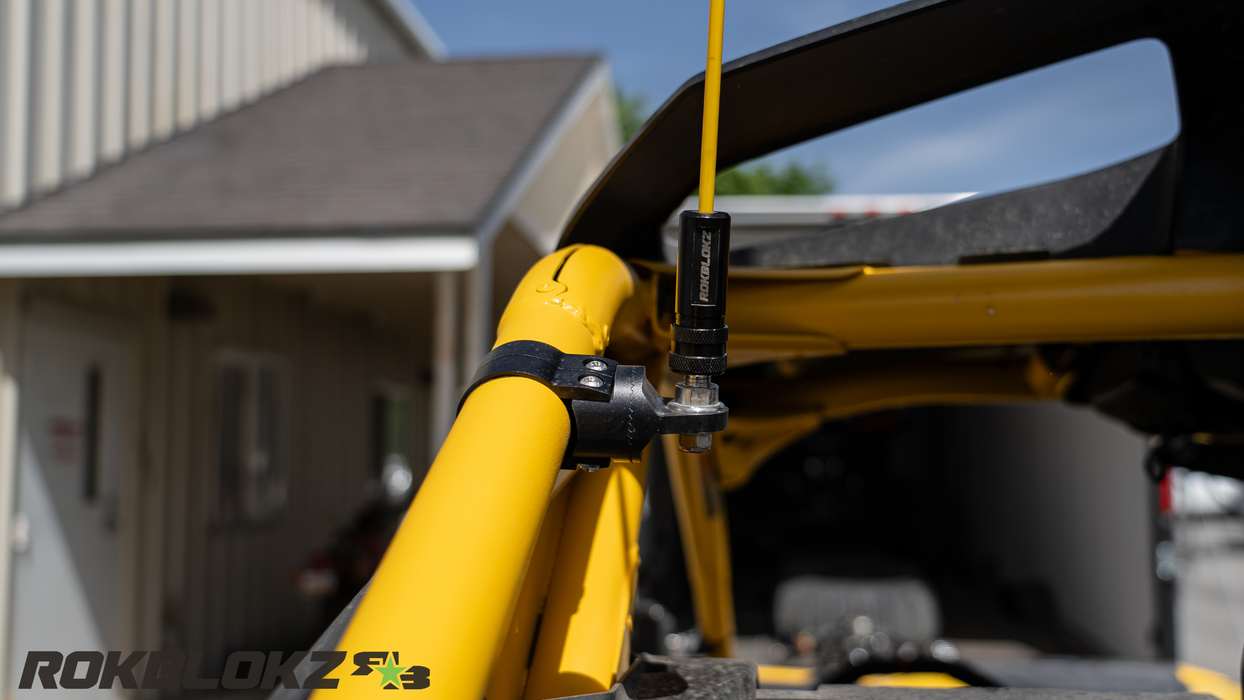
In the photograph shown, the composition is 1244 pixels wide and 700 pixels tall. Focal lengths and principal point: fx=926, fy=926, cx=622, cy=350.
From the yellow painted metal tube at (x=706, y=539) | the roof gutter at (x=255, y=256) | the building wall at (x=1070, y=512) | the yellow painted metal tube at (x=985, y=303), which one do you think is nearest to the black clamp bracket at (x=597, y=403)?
the yellow painted metal tube at (x=985, y=303)

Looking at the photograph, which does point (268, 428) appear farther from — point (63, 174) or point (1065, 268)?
point (1065, 268)

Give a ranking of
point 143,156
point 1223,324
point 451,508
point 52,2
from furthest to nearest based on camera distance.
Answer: point 143,156 → point 52,2 → point 1223,324 → point 451,508

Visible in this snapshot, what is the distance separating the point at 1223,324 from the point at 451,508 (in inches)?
49.1

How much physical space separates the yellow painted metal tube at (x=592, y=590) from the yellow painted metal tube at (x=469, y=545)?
0.35 metres

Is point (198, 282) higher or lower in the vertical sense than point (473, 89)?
lower

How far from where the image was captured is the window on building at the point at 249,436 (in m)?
7.38

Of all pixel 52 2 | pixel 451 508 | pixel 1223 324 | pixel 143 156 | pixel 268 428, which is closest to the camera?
pixel 451 508

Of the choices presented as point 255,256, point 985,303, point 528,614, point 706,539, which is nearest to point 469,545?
point 528,614

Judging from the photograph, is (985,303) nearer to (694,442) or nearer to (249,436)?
(694,442)

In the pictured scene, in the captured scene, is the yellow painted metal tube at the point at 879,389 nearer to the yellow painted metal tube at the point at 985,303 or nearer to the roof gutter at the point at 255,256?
the yellow painted metal tube at the point at 985,303

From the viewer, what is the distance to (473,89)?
851 centimetres

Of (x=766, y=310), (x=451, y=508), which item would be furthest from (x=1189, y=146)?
(x=451, y=508)

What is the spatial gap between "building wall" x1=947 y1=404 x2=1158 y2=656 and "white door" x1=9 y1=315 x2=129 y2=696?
6916 millimetres

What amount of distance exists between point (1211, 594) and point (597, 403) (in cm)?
1435
